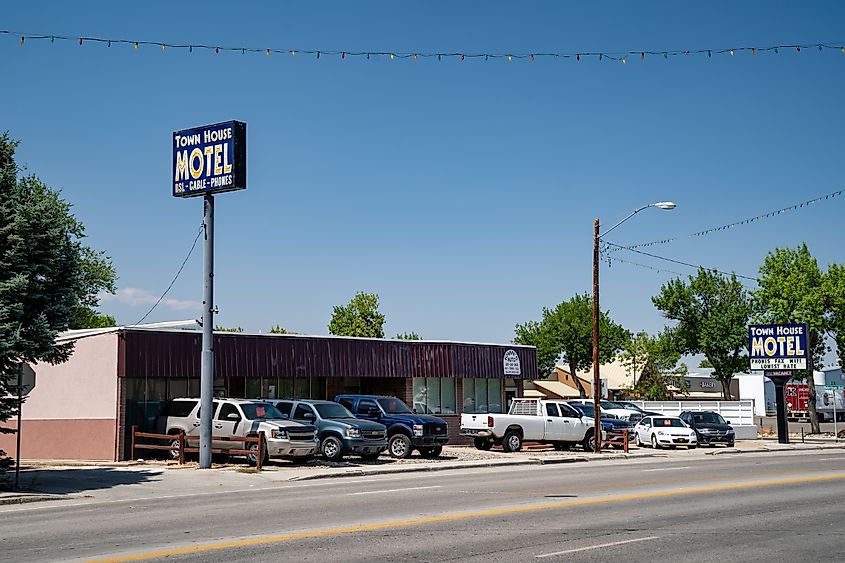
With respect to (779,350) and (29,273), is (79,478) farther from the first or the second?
(779,350)

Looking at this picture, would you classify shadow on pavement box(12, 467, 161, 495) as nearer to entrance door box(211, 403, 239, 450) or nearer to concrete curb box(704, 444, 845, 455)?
entrance door box(211, 403, 239, 450)

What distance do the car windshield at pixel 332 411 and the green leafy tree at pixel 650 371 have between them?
58.7m

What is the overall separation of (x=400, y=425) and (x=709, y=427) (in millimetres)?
19616

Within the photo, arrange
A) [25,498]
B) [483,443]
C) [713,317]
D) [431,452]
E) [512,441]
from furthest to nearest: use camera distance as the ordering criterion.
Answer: [713,317] < [483,443] < [512,441] < [431,452] < [25,498]

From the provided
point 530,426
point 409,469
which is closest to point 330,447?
point 409,469

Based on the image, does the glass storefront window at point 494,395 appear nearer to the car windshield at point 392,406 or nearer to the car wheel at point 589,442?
the car wheel at point 589,442

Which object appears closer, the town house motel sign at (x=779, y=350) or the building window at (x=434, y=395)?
the building window at (x=434, y=395)

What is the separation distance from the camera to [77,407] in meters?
32.0

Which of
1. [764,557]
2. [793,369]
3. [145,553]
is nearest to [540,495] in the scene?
[764,557]

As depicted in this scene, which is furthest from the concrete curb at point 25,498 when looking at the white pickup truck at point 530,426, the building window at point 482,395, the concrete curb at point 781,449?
the concrete curb at point 781,449

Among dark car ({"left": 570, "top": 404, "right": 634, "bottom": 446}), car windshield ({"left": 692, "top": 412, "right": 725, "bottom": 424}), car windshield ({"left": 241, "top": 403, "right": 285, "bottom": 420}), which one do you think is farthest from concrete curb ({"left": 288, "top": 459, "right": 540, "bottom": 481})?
car windshield ({"left": 692, "top": 412, "right": 725, "bottom": 424})

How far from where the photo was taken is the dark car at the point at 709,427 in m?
45.4

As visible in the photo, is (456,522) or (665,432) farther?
(665,432)

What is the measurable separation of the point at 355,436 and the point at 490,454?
7.73 meters
